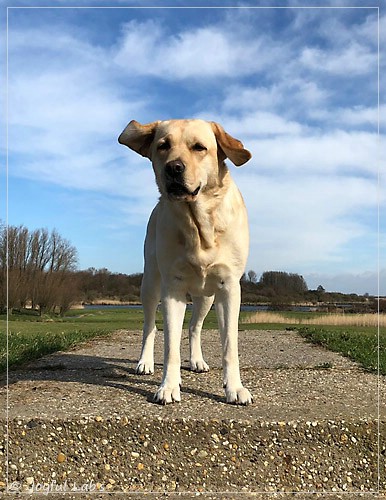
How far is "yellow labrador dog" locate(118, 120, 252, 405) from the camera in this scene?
4051 mm

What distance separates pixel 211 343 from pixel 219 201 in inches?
219

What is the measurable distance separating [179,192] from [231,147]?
2.28ft

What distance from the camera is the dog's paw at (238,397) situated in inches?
166

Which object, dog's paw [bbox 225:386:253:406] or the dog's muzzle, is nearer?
the dog's muzzle

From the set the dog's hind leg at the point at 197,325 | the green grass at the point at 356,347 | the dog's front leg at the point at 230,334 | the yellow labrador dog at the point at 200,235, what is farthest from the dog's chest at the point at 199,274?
the green grass at the point at 356,347

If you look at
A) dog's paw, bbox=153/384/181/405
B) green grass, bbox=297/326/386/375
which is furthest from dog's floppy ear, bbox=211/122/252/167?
green grass, bbox=297/326/386/375

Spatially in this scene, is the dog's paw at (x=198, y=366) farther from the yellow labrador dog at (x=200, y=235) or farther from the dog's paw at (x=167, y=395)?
the dog's paw at (x=167, y=395)

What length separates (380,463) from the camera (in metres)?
3.87

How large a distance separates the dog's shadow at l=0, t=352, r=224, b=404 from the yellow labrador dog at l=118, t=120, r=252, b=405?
0.47m

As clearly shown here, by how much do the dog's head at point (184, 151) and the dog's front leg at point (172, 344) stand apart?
100 cm

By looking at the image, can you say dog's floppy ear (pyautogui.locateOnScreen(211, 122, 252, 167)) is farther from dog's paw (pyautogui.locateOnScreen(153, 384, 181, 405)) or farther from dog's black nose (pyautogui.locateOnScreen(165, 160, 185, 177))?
dog's paw (pyautogui.locateOnScreen(153, 384, 181, 405))

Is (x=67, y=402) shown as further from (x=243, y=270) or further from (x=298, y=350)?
(x=298, y=350)

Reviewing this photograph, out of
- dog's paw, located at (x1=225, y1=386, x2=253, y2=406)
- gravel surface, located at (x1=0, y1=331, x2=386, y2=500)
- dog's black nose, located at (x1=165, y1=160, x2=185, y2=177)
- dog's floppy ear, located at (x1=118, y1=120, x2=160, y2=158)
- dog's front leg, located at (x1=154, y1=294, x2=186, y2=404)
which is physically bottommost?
gravel surface, located at (x1=0, y1=331, x2=386, y2=500)

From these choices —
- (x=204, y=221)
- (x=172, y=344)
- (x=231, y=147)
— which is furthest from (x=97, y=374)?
(x=231, y=147)
